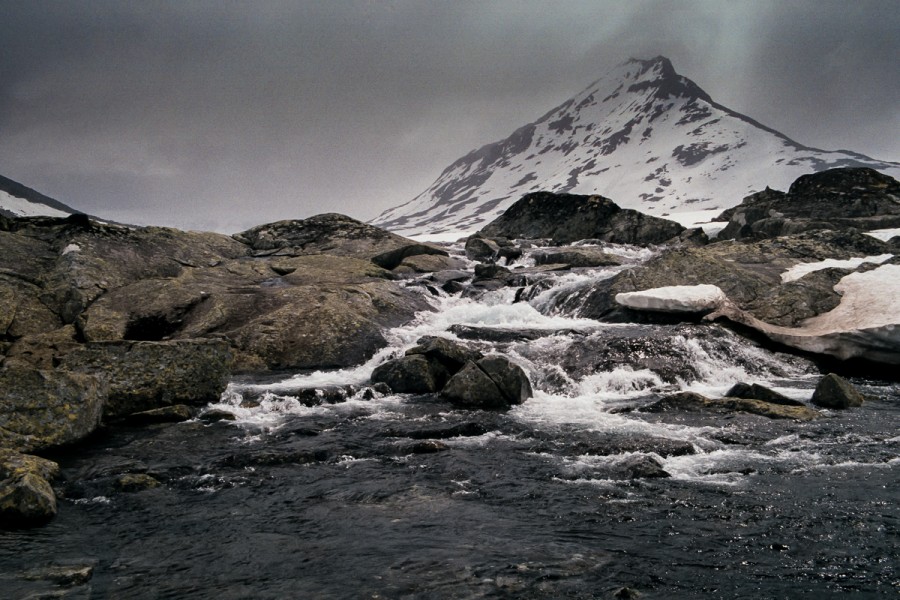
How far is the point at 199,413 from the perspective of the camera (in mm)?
12516

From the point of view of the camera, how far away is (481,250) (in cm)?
4569

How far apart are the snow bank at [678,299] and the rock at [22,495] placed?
19676mm

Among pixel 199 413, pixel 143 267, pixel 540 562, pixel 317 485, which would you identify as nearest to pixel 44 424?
pixel 199 413

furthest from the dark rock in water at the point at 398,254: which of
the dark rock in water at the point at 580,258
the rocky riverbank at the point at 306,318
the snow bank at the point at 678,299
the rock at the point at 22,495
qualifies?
the rock at the point at 22,495

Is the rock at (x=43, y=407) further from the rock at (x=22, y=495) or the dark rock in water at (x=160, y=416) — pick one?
the rock at (x=22, y=495)

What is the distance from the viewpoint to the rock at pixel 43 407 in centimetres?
920

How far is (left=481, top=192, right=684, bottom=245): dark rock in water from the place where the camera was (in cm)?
5172

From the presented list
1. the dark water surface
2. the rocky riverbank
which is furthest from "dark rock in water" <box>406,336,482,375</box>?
the dark water surface

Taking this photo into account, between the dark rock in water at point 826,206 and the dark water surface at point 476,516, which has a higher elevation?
the dark rock in water at point 826,206

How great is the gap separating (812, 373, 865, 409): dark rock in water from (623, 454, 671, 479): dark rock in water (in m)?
6.88

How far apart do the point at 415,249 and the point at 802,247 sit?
80.8ft

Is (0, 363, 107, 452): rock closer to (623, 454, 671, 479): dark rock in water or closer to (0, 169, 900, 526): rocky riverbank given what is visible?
(0, 169, 900, 526): rocky riverbank

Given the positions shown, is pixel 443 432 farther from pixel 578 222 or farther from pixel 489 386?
pixel 578 222

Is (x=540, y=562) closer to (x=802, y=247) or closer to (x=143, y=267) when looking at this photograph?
(x=143, y=267)
